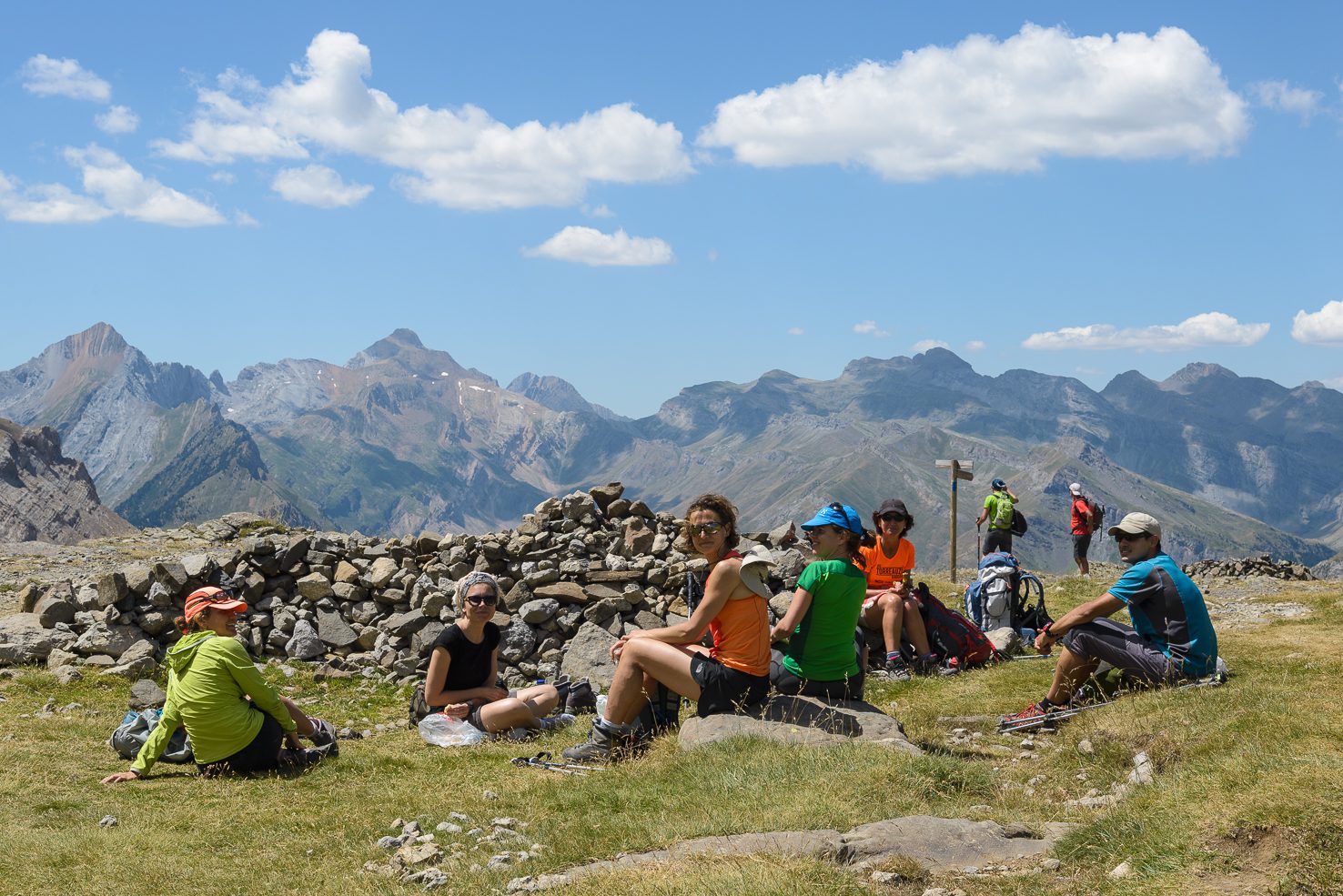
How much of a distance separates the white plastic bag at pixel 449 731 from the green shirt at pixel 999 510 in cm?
1602

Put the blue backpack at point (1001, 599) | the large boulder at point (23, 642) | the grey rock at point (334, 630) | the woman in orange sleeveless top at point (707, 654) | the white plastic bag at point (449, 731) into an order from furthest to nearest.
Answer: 1. the grey rock at point (334, 630)
2. the large boulder at point (23, 642)
3. the blue backpack at point (1001, 599)
4. the white plastic bag at point (449, 731)
5. the woman in orange sleeveless top at point (707, 654)

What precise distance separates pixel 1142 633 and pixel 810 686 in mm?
3800

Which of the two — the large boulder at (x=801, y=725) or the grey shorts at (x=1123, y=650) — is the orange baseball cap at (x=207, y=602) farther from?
the grey shorts at (x=1123, y=650)

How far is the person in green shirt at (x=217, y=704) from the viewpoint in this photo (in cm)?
987

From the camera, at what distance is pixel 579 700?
13.5 meters

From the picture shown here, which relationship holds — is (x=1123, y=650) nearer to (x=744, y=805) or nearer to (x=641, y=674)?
(x=641, y=674)

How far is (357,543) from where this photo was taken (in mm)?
19953

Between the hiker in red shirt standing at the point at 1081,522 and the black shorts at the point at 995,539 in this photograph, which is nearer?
the black shorts at the point at 995,539

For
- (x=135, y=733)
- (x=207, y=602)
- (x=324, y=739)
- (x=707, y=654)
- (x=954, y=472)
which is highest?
(x=954, y=472)

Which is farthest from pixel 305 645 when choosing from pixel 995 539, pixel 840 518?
pixel 995 539

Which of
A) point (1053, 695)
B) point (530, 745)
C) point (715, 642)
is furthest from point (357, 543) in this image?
point (1053, 695)

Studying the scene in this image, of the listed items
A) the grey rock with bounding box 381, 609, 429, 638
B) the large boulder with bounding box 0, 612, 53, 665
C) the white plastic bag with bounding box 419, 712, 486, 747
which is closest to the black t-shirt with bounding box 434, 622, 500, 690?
the white plastic bag with bounding box 419, 712, 486, 747

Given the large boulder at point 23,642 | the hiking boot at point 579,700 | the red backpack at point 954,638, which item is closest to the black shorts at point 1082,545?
the red backpack at point 954,638

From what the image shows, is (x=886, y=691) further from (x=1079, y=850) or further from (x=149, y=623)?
(x=149, y=623)
